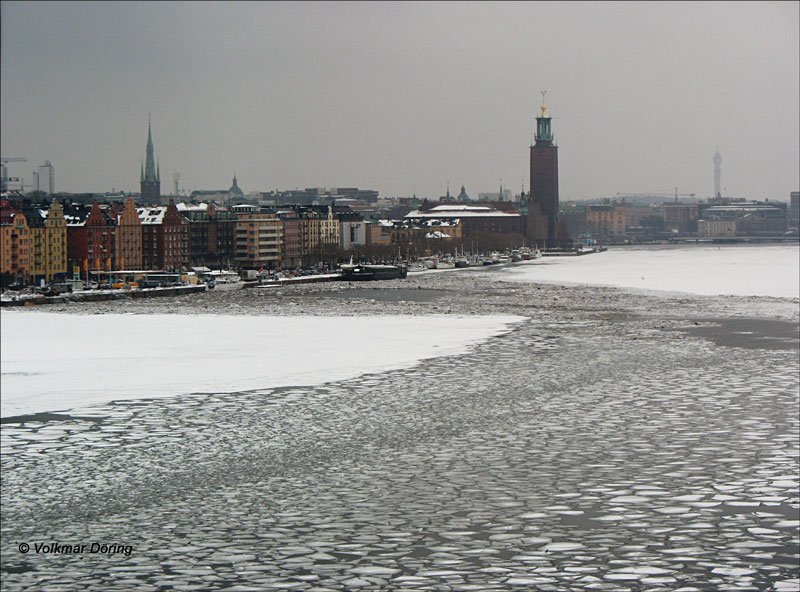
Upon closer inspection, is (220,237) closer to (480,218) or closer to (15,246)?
(15,246)

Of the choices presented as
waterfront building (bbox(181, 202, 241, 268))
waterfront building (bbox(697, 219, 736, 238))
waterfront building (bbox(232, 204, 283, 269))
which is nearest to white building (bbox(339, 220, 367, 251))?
waterfront building (bbox(232, 204, 283, 269))

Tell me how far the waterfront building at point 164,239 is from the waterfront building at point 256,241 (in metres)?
4.46

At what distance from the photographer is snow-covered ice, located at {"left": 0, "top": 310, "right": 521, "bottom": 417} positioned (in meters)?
11.4

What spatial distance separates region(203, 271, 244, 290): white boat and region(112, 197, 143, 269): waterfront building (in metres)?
4.62

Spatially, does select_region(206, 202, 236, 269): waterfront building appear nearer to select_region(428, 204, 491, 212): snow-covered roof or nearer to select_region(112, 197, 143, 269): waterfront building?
select_region(112, 197, 143, 269): waterfront building

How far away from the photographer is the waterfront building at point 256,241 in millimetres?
56875

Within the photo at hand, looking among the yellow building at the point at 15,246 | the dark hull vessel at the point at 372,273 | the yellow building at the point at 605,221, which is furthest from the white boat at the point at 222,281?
→ the yellow building at the point at 605,221

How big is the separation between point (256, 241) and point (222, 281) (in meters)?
17.9

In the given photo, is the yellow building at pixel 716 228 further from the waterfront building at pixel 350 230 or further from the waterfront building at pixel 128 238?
the waterfront building at pixel 128 238

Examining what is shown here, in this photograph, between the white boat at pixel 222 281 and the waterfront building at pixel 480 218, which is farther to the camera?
the waterfront building at pixel 480 218

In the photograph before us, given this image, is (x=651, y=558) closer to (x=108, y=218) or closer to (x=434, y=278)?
(x=434, y=278)

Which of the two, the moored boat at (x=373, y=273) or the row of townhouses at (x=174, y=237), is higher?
the row of townhouses at (x=174, y=237)

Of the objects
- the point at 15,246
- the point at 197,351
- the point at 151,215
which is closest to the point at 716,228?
the point at 151,215

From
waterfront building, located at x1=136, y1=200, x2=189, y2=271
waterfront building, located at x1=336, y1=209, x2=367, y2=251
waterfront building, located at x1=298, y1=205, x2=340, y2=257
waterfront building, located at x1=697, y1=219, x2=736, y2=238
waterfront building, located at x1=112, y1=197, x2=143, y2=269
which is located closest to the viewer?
waterfront building, located at x1=112, y1=197, x2=143, y2=269
